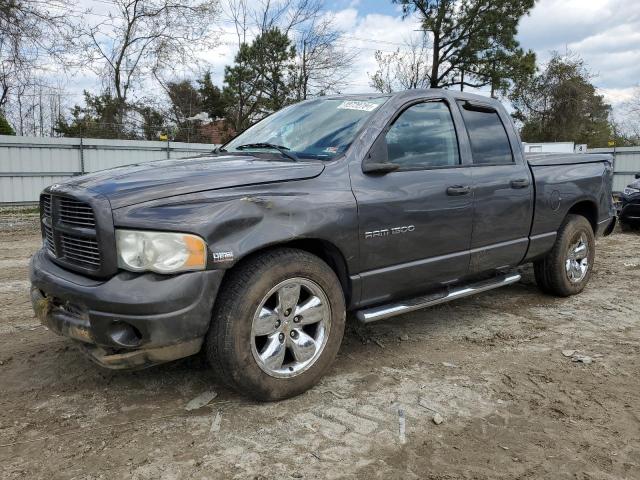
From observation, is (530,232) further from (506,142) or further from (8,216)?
(8,216)

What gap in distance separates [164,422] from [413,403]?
137 cm

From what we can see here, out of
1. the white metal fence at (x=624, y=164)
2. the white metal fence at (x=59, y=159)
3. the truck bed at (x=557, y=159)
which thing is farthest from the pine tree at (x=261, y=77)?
the truck bed at (x=557, y=159)

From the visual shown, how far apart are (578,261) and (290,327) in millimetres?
3663

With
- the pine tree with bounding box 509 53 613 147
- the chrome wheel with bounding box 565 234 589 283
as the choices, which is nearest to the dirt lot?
the chrome wheel with bounding box 565 234 589 283

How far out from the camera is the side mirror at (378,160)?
329 cm

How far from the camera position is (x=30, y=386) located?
10.4 feet

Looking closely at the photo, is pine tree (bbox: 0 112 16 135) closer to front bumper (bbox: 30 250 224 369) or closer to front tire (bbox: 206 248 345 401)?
front bumper (bbox: 30 250 224 369)

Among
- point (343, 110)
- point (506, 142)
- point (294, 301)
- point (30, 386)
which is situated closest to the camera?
point (294, 301)

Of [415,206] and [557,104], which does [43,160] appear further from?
[557,104]

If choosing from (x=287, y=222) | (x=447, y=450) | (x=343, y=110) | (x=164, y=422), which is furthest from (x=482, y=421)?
(x=343, y=110)

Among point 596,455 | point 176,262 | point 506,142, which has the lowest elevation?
point 596,455

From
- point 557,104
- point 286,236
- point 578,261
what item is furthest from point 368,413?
point 557,104

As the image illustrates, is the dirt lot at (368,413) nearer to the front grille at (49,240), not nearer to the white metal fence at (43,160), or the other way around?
the front grille at (49,240)

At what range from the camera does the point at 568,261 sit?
514 centimetres
